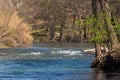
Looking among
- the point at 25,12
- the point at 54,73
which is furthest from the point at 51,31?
the point at 54,73

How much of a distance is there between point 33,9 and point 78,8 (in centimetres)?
1492

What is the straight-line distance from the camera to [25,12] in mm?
103312

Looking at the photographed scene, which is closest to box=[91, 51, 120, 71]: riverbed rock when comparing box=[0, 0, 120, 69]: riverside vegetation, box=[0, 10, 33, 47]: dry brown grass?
box=[0, 0, 120, 69]: riverside vegetation

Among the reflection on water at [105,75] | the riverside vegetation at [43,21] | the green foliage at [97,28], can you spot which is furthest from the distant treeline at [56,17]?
the reflection on water at [105,75]

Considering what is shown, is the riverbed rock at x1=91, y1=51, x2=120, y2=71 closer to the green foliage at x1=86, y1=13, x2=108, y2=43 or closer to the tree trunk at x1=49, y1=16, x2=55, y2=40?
the green foliage at x1=86, y1=13, x2=108, y2=43

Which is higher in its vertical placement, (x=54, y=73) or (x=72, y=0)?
(x=72, y=0)

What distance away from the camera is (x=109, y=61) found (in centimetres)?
3478

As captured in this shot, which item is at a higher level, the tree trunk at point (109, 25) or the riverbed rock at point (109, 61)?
the tree trunk at point (109, 25)

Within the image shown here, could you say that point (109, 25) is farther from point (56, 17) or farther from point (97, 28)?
point (56, 17)

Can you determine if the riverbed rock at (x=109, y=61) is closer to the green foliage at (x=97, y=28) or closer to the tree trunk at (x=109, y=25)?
the green foliage at (x=97, y=28)

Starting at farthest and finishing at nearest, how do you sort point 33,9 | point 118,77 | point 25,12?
point 33,9 → point 25,12 → point 118,77

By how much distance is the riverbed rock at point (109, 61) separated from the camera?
1346 inches

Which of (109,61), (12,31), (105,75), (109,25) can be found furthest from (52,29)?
(105,75)

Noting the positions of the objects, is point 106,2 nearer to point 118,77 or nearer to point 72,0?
point 118,77
